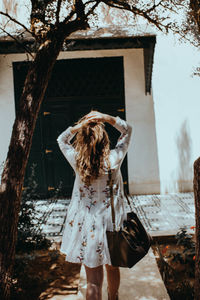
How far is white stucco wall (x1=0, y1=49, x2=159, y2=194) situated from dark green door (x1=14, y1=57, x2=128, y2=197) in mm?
154

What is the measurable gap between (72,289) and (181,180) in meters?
5.26

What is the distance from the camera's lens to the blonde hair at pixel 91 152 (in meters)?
2.35

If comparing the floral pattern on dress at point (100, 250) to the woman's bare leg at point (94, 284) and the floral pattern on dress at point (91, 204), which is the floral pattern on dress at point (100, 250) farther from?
the floral pattern on dress at point (91, 204)

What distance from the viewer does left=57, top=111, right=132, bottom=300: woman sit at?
2.36m

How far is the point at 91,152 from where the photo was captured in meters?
2.37

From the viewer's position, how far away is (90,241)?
7.80 feet

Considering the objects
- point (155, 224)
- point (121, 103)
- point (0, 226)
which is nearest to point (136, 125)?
point (121, 103)

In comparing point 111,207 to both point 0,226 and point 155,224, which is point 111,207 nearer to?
point 0,226

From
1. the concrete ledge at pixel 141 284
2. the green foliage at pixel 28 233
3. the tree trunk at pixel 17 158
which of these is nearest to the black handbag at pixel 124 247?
the concrete ledge at pixel 141 284

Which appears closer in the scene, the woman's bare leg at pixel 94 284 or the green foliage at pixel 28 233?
the woman's bare leg at pixel 94 284

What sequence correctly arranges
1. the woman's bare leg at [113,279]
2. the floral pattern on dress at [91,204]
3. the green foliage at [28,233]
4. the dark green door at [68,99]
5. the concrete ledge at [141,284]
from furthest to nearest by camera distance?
the dark green door at [68,99]
the green foliage at [28,233]
the concrete ledge at [141,284]
the woman's bare leg at [113,279]
the floral pattern on dress at [91,204]

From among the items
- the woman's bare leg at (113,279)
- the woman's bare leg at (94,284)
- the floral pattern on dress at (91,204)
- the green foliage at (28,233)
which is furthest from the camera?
the green foliage at (28,233)

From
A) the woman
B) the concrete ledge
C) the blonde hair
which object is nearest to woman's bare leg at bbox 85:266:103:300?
the woman

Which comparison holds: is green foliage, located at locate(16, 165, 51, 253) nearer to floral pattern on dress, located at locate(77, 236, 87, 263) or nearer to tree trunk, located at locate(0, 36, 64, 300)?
tree trunk, located at locate(0, 36, 64, 300)
